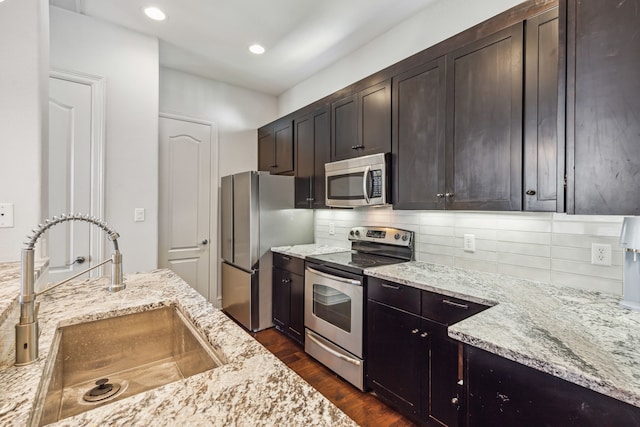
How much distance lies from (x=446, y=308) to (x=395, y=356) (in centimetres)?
51

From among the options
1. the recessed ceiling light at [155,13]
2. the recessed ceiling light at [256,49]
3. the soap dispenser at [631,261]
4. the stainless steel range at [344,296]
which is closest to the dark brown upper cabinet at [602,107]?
the soap dispenser at [631,261]

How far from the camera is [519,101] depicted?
5.07ft

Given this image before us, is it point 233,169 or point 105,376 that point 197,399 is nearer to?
point 105,376

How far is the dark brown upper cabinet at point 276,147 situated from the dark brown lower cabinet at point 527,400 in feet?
8.75

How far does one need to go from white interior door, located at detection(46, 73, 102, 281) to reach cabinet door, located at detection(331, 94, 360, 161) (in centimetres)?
203

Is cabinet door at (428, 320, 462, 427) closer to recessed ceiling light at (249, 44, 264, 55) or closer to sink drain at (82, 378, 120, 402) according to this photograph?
sink drain at (82, 378, 120, 402)

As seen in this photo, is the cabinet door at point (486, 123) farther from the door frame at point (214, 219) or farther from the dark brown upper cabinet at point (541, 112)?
the door frame at point (214, 219)

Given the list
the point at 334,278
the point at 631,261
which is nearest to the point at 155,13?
the point at 334,278

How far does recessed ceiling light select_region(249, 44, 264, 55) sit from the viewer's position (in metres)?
2.89

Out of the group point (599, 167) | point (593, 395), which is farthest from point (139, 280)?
point (599, 167)

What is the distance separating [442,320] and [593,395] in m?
0.78

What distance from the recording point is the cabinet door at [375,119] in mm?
2254

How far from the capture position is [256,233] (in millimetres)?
3051

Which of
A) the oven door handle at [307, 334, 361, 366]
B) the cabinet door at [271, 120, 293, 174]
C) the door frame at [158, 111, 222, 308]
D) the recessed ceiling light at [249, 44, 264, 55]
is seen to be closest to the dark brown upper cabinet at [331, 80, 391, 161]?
the cabinet door at [271, 120, 293, 174]
